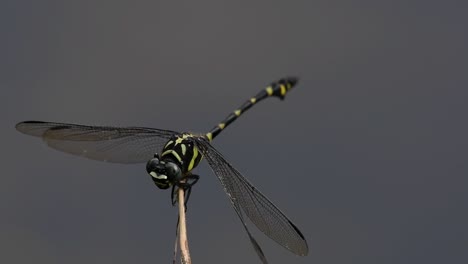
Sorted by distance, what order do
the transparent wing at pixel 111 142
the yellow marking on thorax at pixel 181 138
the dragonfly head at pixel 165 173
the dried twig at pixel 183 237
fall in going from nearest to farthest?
the dried twig at pixel 183 237 < the dragonfly head at pixel 165 173 < the yellow marking on thorax at pixel 181 138 < the transparent wing at pixel 111 142

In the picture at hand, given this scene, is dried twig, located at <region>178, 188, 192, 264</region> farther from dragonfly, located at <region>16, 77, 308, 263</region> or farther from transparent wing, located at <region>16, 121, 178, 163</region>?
transparent wing, located at <region>16, 121, 178, 163</region>

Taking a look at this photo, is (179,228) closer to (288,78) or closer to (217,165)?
(217,165)

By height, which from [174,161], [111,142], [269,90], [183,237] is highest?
[269,90]

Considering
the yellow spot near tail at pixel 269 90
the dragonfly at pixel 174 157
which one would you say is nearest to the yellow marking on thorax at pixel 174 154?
the dragonfly at pixel 174 157

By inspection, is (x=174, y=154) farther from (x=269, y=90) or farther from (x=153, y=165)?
(x=269, y=90)

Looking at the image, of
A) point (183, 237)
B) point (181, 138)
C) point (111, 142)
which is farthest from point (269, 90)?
point (183, 237)

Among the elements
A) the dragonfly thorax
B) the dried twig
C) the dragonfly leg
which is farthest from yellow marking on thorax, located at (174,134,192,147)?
the dried twig

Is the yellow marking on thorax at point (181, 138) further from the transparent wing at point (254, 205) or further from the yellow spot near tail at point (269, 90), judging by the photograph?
the yellow spot near tail at point (269, 90)

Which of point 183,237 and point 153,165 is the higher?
point 153,165
